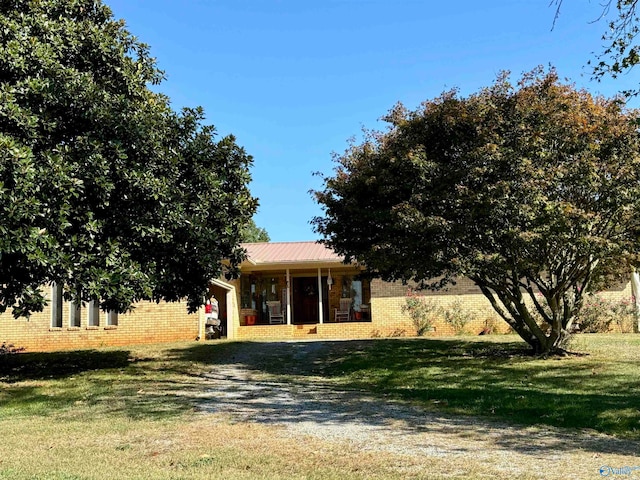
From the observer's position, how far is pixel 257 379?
38.9 feet

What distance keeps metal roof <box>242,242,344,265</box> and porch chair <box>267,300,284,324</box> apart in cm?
206

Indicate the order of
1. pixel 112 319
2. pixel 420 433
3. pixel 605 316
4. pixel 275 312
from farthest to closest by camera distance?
pixel 275 312 < pixel 112 319 < pixel 605 316 < pixel 420 433

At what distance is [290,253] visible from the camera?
2478cm

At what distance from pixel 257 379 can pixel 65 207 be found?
501 centimetres

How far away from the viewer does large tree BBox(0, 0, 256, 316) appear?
30.3 feet

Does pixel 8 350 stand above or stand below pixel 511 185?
below

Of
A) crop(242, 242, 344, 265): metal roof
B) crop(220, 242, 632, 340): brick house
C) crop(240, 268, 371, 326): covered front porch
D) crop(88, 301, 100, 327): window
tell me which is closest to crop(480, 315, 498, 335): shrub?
crop(220, 242, 632, 340): brick house

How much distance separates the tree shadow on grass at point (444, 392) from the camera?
729cm

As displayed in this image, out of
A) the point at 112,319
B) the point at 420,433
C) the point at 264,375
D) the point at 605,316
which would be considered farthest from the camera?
the point at 112,319

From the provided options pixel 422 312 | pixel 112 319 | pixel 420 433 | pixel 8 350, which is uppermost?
pixel 112 319

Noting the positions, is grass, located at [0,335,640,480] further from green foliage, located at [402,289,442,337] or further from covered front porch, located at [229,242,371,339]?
covered front porch, located at [229,242,371,339]

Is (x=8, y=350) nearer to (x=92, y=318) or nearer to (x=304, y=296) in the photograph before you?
(x=92, y=318)

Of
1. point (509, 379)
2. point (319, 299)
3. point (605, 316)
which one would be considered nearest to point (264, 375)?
point (509, 379)

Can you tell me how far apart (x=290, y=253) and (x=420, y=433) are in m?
18.0
